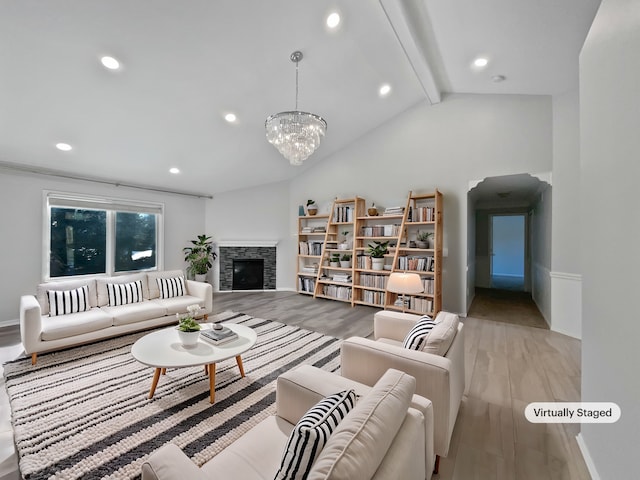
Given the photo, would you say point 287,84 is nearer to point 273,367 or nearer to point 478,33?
point 478,33

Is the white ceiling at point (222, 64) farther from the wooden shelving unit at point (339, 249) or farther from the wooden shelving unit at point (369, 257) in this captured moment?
the wooden shelving unit at point (369, 257)

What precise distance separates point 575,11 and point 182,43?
346cm

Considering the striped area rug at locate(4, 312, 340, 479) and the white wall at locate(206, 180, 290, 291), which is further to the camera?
the white wall at locate(206, 180, 290, 291)

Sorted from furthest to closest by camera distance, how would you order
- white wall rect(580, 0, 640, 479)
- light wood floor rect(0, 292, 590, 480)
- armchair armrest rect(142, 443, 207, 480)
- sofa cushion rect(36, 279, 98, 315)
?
sofa cushion rect(36, 279, 98, 315) → light wood floor rect(0, 292, 590, 480) → white wall rect(580, 0, 640, 479) → armchair armrest rect(142, 443, 207, 480)

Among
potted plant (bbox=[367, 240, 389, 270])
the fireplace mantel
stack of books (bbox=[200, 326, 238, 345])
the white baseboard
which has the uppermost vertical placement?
the fireplace mantel

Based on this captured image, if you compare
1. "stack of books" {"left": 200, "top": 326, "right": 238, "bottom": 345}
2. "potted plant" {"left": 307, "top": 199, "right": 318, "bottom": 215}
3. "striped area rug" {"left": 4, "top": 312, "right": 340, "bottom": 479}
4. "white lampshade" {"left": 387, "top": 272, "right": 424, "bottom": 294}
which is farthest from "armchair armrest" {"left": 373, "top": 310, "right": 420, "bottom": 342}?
"potted plant" {"left": 307, "top": 199, "right": 318, "bottom": 215}

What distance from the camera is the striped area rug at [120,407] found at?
1.61 meters

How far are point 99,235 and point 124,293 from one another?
5.99 ft

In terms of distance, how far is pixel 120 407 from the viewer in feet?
6.75

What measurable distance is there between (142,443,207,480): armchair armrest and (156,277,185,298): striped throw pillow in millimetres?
3563

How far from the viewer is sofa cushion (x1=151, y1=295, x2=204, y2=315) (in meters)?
3.77

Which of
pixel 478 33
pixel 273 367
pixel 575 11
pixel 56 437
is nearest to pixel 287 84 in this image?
pixel 478 33

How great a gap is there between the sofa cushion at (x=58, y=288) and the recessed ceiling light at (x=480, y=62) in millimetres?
5536

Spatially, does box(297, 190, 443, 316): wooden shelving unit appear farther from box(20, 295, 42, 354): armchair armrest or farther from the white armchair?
box(20, 295, 42, 354): armchair armrest
